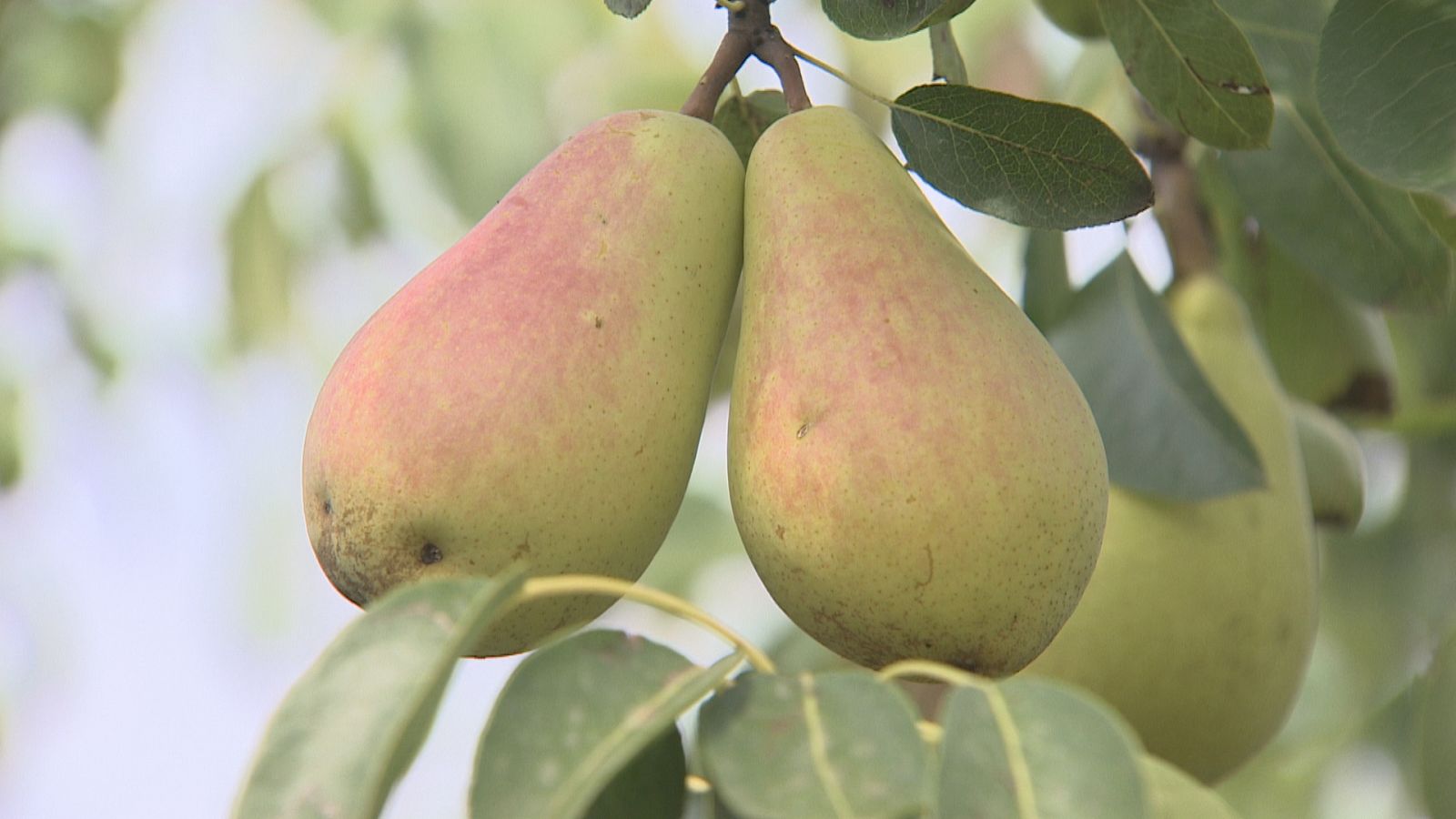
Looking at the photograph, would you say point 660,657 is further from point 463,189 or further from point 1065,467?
point 463,189

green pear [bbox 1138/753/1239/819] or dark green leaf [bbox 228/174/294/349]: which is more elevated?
dark green leaf [bbox 228/174/294/349]

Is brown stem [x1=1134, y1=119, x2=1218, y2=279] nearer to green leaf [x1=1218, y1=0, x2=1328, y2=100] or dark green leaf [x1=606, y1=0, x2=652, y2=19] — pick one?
green leaf [x1=1218, y1=0, x2=1328, y2=100]

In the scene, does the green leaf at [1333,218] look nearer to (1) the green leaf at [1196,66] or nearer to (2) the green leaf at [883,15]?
(1) the green leaf at [1196,66]

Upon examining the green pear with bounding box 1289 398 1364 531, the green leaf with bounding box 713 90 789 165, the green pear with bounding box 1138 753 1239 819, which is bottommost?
the green pear with bounding box 1289 398 1364 531

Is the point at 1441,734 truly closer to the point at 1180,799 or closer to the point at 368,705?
the point at 1180,799

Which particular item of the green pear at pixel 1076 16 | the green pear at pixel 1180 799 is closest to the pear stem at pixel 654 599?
the green pear at pixel 1180 799

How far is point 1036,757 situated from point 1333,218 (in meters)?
0.86

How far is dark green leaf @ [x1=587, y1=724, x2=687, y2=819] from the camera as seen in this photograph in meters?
0.72

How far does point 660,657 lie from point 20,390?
83.6 inches

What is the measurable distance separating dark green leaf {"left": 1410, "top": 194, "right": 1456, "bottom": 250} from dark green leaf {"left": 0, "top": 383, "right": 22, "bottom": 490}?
210 centimetres

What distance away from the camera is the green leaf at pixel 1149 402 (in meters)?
1.25

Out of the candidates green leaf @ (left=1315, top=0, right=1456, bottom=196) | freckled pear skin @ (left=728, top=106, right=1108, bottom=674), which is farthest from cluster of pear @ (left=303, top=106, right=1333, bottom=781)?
green leaf @ (left=1315, top=0, right=1456, bottom=196)

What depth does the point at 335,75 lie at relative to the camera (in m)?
2.39

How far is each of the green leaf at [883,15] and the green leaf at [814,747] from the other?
360mm
